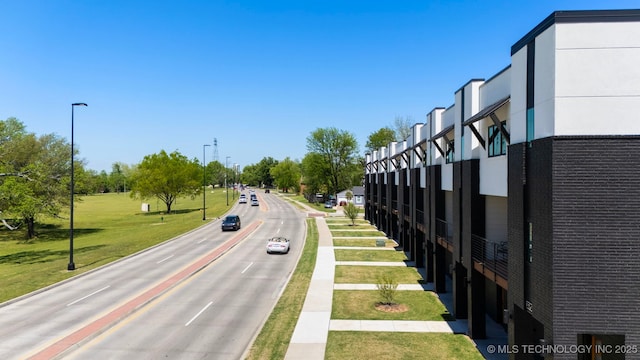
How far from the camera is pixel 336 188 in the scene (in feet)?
319

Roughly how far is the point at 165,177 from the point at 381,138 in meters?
64.3

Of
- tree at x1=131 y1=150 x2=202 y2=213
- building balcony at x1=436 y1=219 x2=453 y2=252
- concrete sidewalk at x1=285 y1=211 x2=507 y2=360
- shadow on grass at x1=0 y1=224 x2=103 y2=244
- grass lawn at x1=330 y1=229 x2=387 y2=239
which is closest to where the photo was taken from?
concrete sidewalk at x1=285 y1=211 x2=507 y2=360

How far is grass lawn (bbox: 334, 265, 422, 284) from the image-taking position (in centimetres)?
2291

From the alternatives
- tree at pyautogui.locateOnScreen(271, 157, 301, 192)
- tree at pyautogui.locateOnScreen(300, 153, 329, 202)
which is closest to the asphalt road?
tree at pyautogui.locateOnScreen(300, 153, 329, 202)

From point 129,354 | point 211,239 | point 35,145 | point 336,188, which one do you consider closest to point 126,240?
point 211,239

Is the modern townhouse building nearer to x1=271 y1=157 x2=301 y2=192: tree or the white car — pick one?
the white car

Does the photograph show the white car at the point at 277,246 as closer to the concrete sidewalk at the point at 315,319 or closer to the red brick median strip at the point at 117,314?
the concrete sidewalk at the point at 315,319

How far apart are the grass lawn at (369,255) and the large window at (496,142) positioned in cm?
1659

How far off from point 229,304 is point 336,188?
7926cm

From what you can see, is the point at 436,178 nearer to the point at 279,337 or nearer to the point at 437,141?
the point at 437,141

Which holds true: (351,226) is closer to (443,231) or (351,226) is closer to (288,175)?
(443,231)

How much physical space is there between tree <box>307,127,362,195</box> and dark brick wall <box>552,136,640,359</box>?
86.5 metres

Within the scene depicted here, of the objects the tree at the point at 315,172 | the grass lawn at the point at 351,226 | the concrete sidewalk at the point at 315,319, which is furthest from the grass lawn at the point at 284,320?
the tree at the point at 315,172

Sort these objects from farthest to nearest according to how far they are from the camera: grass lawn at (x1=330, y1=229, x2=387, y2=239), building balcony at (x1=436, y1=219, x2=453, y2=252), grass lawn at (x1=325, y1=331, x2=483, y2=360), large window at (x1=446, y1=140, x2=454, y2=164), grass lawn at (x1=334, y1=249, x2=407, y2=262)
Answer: grass lawn at (x1=330, y1=229, x2=387, y2=239) → grass lawn at (x1=334, y1=249, x2=407, y2=262) → large window at (x1=446, y1=140, x2=454, y2=164) → building balcony at (x1=436, y1=219, x2=453, y2=252) → grass lawn at (x1=325, y1=331, x2=483, y2=360)
